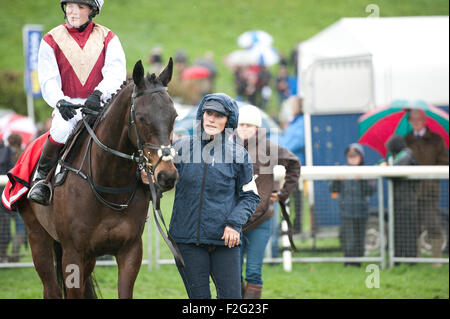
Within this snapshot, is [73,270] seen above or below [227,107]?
below

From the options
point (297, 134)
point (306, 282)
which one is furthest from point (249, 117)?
point (297, 134)

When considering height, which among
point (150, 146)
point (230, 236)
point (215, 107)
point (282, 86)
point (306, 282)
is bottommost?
point (306, 282)

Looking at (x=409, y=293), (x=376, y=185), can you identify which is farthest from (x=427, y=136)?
(x=409, y=293)

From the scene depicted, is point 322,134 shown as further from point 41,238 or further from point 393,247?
point 41,238

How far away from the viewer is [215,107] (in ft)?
14.3

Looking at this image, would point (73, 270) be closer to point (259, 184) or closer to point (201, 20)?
point (259, 184)

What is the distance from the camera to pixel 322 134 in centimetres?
991

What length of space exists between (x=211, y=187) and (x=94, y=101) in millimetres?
1048

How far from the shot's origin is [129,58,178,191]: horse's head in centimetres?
392

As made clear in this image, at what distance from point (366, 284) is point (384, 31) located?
5191 millimetres

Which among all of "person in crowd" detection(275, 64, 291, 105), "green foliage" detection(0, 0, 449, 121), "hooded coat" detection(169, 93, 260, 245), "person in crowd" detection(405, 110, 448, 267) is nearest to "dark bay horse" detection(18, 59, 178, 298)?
"hooded coat" detection(169, 93, 260, 245)

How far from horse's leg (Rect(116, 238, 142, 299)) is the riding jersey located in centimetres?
95

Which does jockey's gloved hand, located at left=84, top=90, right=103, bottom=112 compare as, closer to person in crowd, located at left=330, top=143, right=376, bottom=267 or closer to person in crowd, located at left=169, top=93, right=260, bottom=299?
person in crowd, located at left=169, top=93, right=260, bottom=299

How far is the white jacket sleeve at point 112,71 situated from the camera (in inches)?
189
